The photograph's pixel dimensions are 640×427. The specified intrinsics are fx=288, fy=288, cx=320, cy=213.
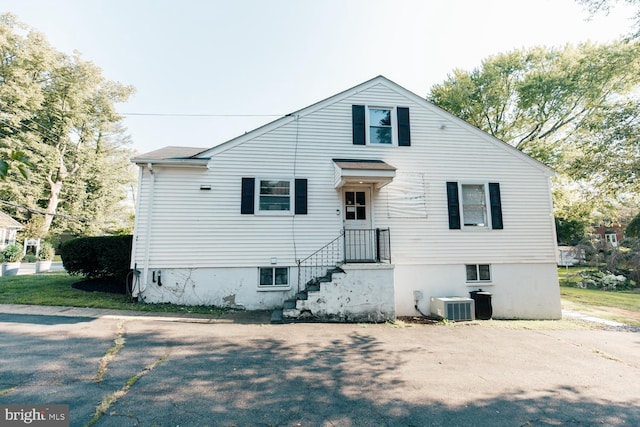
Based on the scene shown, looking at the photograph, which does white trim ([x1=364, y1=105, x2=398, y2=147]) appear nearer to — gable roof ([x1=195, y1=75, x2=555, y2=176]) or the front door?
gable roof ([x1=195, y1=75, x2=555, y2=176])

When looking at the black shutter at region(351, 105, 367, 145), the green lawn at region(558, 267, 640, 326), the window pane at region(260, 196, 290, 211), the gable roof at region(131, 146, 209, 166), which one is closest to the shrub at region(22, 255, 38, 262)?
the gable roof at region(131, 146, 209, 166)

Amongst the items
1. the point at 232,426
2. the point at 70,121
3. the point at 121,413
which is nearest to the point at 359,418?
the point at 232,426

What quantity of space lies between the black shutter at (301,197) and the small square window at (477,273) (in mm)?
5806

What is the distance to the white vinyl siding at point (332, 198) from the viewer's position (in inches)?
343

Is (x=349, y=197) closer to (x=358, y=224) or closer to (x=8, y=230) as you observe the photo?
(x=358, y=224)

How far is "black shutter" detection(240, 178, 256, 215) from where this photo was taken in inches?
352

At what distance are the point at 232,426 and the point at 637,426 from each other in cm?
496

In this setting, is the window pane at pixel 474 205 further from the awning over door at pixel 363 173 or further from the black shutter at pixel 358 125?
the black shutter at pixel 358 125

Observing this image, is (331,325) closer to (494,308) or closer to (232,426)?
(232,426)

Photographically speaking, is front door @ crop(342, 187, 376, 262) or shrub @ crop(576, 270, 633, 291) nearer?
front door @ crop(342, 187, 376, 262)

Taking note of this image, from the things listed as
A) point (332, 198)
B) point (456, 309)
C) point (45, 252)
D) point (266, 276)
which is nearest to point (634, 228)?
point (456, 309)

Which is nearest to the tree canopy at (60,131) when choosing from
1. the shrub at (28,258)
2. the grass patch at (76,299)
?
the shrub at (28,258)

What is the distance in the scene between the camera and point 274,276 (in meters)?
8.97

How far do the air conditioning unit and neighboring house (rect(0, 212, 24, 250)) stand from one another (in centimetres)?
3147
